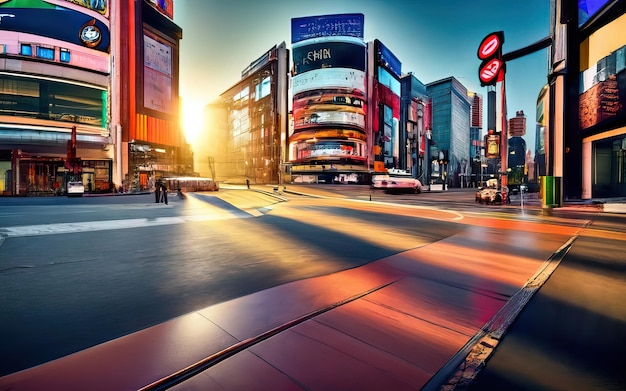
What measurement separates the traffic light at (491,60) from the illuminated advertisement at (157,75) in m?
37.1

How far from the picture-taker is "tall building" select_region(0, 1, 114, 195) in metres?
26.6

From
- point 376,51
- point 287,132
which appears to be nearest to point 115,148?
point 287,132

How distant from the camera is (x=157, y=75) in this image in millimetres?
40438

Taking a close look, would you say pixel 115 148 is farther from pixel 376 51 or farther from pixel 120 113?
pixel 376 51

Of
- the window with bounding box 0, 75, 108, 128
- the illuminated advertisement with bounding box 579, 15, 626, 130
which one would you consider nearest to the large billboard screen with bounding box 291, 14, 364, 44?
the window with bounding box 0, 75, 108, 128

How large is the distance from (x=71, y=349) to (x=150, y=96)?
143 feet

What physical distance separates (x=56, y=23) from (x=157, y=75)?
12.6 metres

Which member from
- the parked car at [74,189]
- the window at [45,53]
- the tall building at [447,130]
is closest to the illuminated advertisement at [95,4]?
the window at [45,53]

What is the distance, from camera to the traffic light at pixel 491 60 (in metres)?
18.1

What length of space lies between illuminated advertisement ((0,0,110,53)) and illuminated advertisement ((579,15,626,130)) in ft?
136

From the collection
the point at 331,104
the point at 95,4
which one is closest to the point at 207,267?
the point at 95,4

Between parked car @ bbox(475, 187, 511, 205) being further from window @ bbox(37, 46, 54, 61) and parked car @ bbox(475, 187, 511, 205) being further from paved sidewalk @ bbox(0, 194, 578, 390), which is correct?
window @ bbox(37, 46, 54, 61)

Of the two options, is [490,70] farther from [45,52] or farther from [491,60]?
[45,52]

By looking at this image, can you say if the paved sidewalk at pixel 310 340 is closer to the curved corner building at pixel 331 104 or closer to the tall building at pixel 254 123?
the tall building at pixel 254 123
